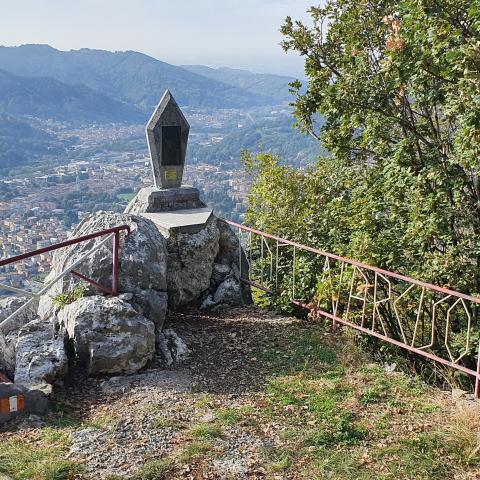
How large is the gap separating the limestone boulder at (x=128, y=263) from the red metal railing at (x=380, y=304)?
182 cm

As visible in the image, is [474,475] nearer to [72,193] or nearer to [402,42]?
[402,42]

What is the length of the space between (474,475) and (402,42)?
4.50 metres

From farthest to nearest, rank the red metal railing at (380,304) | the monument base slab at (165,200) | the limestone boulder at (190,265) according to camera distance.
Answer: the monument base slab at (165,200) → the limestone boulder at (190,265) → the red metal railing at (380,304)

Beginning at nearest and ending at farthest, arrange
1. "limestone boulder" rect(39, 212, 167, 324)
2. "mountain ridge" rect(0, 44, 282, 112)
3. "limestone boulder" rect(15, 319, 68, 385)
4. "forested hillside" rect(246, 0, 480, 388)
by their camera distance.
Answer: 1. "limestone boulder" rect(15, 319, 68, 385)
2. "forested hillside" rect(246, 0, 480, 388)
3. "limestone boulder" rect(39, 212, 167, 324)
4. "mountain ridge" rect(0, 44, 282, 112)

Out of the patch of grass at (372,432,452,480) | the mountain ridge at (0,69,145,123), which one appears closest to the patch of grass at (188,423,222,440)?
the patch of grass at (372,432,452,480)

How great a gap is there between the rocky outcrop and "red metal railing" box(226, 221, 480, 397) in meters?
2.47

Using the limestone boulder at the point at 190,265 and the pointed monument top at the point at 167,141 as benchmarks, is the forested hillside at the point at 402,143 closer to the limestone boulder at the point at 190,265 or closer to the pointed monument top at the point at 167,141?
the limestone boulder at the point at 190,265

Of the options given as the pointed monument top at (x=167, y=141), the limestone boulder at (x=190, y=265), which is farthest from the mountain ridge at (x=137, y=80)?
the limestone boulder at (x=190, y=265)

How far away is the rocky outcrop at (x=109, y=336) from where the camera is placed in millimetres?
5883

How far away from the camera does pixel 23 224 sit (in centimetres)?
3975

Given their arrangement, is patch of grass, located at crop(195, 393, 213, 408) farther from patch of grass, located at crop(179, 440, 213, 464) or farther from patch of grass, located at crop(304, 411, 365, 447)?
patch of grass, located at crop(304, 411, 365, 447)

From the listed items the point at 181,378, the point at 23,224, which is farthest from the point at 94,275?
the point at 23,224

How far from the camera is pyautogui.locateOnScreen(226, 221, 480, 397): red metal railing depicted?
6449 mm

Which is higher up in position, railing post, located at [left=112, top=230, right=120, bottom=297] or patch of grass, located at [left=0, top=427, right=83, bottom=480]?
railing post, located at [left=112, top=230, right=120, bottom=297]
